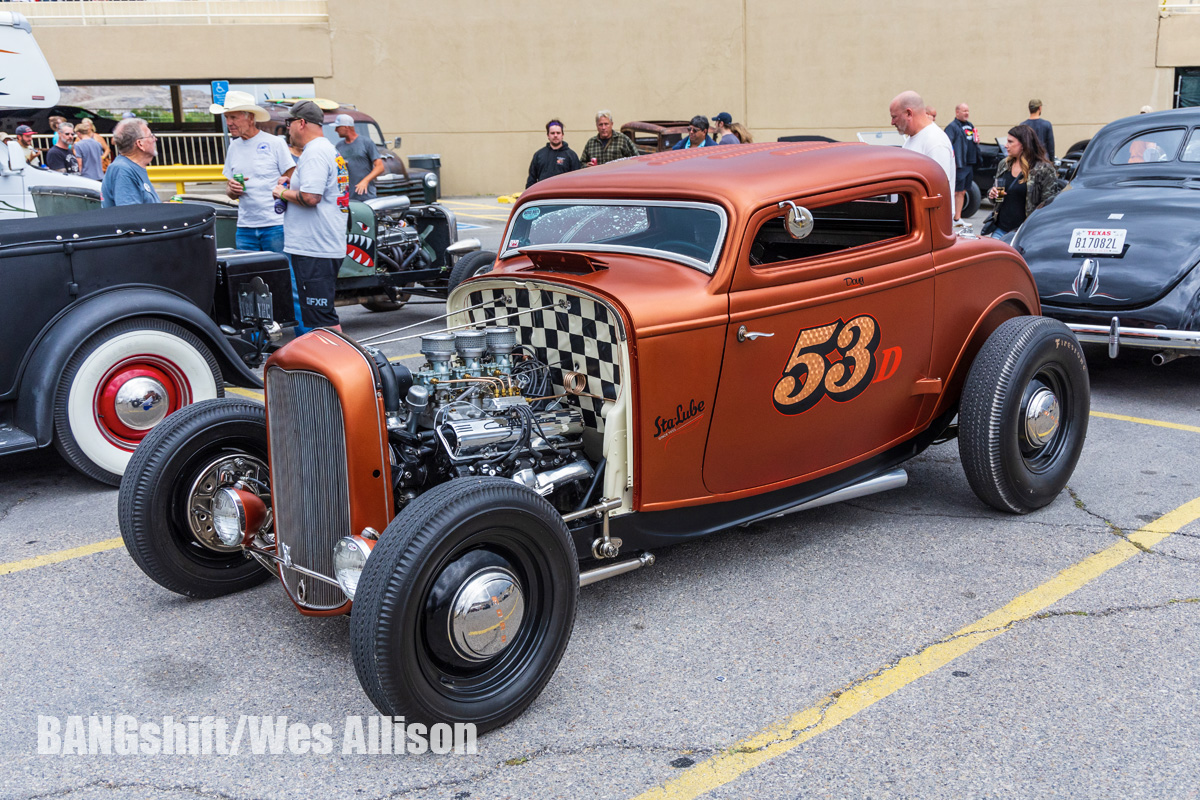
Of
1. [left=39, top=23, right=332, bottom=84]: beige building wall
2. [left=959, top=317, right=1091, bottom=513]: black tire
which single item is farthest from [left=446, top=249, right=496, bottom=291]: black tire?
[left=39, top=23, right=332, bottom=84]: beige building wall

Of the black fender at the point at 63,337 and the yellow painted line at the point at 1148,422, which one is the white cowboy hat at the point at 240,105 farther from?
the yellow painted line at the point at 1148,422

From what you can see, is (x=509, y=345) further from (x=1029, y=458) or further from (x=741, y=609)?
(x=1029, y=458)

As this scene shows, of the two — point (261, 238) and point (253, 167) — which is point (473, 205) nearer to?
point (261, 238)

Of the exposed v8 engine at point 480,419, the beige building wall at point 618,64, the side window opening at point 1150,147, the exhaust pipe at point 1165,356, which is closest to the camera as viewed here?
the exposed v8 engine at point 480,419

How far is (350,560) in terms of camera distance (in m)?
3.15

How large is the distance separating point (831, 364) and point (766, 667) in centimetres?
128

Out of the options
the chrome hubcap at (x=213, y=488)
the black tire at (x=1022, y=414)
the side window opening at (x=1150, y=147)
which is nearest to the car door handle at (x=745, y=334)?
the black tire at (x=1022, y=414)

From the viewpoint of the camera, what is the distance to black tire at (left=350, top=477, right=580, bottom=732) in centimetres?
281

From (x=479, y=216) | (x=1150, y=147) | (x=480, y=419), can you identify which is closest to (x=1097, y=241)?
(x=1150, y=147)

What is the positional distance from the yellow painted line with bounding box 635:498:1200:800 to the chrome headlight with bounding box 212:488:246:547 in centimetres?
177

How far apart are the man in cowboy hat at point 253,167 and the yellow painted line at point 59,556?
141 inches

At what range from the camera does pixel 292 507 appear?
3.41 meters

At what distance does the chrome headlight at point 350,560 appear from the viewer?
311 cm

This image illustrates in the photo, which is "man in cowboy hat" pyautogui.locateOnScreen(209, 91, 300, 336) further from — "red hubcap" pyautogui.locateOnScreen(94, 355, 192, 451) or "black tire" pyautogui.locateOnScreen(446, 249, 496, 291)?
"red hubcap" pyautogui.locateOnScreen(94, 355, 192, 451)
